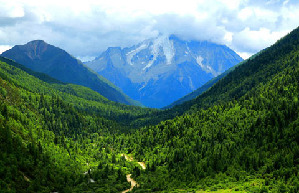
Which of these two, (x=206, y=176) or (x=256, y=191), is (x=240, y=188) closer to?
(x=256, y=191)

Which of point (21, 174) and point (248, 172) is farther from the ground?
point (21, 174)

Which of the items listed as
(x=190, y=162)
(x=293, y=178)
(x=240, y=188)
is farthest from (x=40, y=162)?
(x=293, y=178)

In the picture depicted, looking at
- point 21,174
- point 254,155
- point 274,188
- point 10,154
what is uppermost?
point 10,154

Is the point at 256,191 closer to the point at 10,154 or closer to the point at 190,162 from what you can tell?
the point at 190,162

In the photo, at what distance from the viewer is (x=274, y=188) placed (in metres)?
124

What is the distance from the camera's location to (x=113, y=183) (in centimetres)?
17900

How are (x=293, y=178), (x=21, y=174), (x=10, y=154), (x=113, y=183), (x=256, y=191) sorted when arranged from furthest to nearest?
(x=113, y=183)
(x=10, y=154)
(x=21, y=174)
(x=293, y=178)
(x=256, y=191)

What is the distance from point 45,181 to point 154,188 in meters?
69.0

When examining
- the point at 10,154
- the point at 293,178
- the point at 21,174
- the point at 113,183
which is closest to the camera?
the point at 293,178

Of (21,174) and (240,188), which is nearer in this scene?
(240,188)

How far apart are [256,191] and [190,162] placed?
3018 inches

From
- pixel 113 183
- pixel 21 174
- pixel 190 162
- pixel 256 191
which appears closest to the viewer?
pixel 256 191

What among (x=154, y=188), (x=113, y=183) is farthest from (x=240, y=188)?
(x=113, y=183)

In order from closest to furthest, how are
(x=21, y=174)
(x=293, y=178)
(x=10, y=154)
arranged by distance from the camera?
(x=293, y=178), (x=21, y=174), (x=10, y=154)
